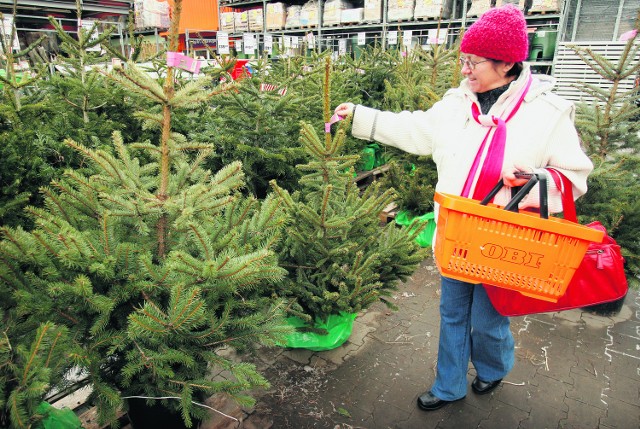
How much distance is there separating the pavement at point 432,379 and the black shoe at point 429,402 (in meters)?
0.03

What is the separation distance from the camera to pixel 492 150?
6.81 feet

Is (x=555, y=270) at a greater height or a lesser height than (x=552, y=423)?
greater

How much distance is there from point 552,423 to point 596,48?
925cm

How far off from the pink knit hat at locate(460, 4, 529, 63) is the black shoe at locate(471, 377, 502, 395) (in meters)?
1.95

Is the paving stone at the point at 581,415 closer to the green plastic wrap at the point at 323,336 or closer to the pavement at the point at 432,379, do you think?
the pavement at the point at 432,379

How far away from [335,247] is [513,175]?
1.14m

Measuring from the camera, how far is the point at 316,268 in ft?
9.22

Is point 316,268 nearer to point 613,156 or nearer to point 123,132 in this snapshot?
point 123,132

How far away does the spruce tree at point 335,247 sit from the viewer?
254 centimetres

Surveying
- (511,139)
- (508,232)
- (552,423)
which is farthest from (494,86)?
(552,423)

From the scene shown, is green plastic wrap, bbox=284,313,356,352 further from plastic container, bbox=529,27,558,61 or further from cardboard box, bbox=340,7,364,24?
cardboard box, bbox=340,7,364,24

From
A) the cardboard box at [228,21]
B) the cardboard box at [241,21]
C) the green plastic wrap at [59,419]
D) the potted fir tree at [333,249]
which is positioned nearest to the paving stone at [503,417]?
the potted fir tree at [333,249]

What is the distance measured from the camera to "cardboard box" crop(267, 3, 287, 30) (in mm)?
14934

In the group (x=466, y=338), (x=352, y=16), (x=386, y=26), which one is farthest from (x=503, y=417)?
(x=352, y=16)
